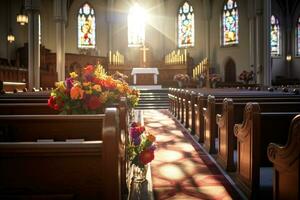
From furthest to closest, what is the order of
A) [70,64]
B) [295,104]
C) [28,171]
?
[70,64]
[295,104]
[28,171]

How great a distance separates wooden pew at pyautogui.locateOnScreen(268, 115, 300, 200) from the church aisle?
104 cm

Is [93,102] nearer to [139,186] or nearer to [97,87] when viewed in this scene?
[97,87]

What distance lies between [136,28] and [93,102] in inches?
814

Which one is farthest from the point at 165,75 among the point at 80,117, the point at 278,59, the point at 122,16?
the point at 80,117

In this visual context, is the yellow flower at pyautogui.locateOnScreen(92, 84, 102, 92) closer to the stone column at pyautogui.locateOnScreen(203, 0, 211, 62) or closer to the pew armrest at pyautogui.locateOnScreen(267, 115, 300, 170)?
the pew armrest at pyautogui.locateOnScreen(267, 115, 300, 170)

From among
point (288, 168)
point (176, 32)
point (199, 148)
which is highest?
point (176, 32)

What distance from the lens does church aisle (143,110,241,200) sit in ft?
12.2

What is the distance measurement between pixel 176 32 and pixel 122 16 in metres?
3.50

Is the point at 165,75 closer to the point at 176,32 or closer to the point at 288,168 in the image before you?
the point at 176,32

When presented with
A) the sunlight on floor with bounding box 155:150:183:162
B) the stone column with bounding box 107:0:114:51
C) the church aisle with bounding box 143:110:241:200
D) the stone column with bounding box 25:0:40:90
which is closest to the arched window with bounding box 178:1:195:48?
the stone column with bounding box 107:0:114:51

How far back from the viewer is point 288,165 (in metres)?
2.42

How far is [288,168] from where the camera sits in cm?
243

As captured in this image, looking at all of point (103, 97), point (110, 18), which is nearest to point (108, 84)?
point (103, 97)

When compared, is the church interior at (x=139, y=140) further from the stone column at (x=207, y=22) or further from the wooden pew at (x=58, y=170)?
the stone column at (x=207, y=22)
